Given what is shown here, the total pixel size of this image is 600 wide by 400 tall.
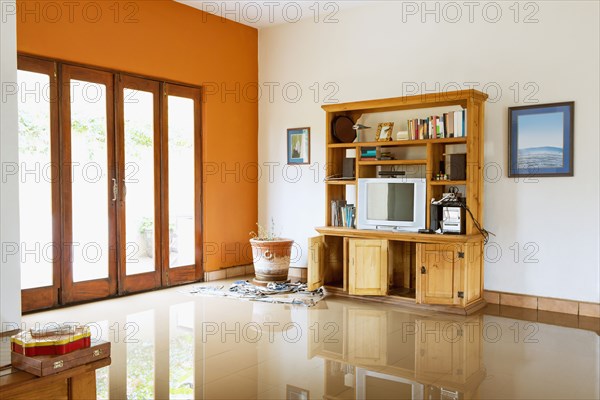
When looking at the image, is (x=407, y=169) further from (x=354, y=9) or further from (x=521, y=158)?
(x=354, y=9)

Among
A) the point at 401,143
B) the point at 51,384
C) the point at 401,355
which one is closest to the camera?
the point at 51,384

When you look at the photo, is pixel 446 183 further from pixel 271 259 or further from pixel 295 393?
pixel 295 393

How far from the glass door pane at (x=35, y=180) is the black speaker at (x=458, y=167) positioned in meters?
3.65

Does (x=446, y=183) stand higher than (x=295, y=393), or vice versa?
(x=446, y=183)

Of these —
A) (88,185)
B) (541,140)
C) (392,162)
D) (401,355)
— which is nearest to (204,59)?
(88,185)

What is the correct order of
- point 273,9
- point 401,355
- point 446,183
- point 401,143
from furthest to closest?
point 273,9 < point 401,143 < point 446,183 < point 401,355

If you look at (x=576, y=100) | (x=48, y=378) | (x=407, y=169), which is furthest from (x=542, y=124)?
(x=48, y=378)

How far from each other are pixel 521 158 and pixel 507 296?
1.32 m

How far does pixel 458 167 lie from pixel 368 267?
50.5 inches

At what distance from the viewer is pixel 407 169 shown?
595 centimetres

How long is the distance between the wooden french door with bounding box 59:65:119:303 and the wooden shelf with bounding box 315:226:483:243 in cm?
218

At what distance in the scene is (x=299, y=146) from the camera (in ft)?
22.7

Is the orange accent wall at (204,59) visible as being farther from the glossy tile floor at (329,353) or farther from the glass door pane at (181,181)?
the glossy tile floor at (329,353)

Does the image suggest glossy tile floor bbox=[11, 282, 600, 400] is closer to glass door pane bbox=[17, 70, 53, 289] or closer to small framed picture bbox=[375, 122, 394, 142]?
glass door pane bbox=[17, 70, 53, 289]
